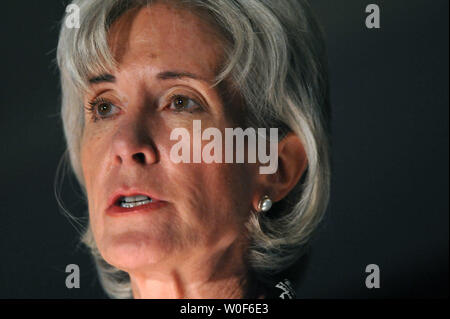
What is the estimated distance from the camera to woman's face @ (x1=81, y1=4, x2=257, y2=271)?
1241mm

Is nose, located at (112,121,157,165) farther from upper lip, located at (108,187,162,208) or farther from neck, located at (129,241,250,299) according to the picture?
neck, located at (129,241,250,299)

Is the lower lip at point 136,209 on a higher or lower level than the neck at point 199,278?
higher

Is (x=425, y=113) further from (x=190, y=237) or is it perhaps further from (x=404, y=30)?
(x=190, y=237)

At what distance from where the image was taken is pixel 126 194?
1.25 meters

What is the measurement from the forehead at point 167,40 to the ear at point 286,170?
24 centimetres

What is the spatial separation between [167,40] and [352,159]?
616 mm

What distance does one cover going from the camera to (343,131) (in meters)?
1.59

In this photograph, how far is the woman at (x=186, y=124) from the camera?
4.10ft

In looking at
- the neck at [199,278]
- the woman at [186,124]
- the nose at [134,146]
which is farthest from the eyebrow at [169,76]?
the neck at [199,278]

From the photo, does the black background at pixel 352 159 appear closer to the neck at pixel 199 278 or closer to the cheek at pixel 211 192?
the neck at pixel 199 278

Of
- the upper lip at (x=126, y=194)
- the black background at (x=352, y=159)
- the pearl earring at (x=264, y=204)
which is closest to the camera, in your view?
the upper lip at (x=126, y=194)

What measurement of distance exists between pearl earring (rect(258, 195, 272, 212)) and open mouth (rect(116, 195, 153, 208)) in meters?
0.25

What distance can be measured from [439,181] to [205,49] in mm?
759

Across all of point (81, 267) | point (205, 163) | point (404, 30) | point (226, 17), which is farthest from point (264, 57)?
point (81, 267)
